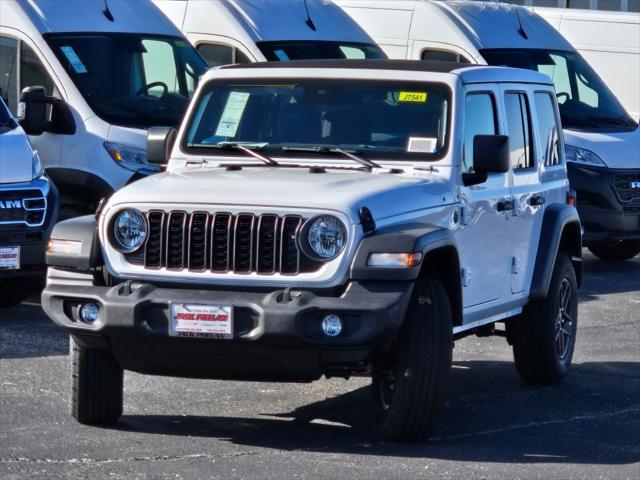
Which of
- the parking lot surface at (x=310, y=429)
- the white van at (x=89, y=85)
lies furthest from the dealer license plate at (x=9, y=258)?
the white van at (x=89, y=85)

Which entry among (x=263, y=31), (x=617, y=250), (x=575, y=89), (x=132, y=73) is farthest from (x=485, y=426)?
(x=575, y=89)

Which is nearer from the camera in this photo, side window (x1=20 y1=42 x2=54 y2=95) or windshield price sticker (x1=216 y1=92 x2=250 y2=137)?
windshield price sticker (x1=216 y1=92 x2=250 y2=137)

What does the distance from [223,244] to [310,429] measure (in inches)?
47.5

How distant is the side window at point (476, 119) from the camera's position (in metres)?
8.77

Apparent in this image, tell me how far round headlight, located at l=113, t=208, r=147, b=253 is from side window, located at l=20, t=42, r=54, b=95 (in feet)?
19.5

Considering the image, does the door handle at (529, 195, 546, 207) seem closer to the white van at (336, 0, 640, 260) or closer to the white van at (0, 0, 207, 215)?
the white van at (0, 0, 207, 215)

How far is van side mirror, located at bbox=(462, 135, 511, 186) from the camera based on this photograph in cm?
846

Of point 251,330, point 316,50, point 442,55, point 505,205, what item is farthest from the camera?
point 442,55

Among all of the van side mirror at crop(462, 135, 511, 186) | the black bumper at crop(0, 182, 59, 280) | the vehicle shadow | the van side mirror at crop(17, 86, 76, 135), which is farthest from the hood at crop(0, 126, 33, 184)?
the van side mirror at crop(462, 135, 511, 186)

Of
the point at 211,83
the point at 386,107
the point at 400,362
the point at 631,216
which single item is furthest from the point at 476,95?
the point at 631,216

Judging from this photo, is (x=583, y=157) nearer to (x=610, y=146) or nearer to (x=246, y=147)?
(x=610, y=146)

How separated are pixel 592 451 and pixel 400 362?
1078mm

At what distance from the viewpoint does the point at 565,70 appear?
17.2m

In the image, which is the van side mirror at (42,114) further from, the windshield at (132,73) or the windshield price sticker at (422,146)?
the windshield price sticker at (422,146)
